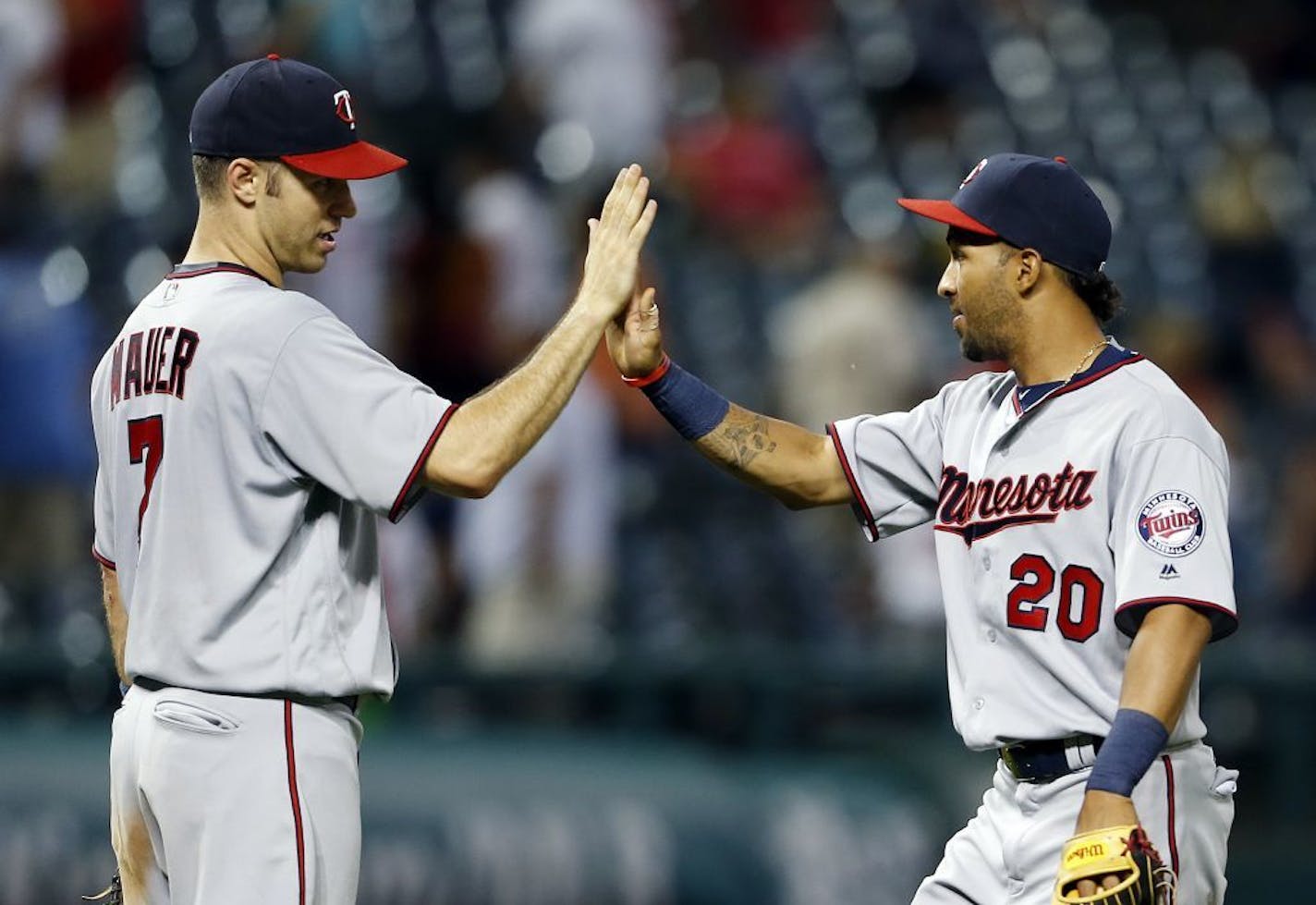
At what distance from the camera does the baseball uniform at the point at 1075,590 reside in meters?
3.93

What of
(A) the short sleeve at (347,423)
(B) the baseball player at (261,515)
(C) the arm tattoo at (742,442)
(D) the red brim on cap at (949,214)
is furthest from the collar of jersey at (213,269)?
(D) the red brim on cap at (949,214)

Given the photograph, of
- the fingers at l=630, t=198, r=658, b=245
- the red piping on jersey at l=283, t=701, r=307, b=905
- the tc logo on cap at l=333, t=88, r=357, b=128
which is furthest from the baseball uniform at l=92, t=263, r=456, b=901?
the fingers at l=630, t=198, r=658, b=245

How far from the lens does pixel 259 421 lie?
389 centimetres

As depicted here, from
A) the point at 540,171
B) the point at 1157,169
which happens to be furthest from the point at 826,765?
the point at 1157,169

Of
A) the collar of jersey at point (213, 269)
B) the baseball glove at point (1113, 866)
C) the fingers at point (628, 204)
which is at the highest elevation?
the fingers at point (628, 204)

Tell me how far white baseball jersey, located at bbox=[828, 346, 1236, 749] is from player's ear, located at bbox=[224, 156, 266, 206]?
139 centimetres

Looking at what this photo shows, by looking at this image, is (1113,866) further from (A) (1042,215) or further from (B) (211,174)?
(B) (211,174)

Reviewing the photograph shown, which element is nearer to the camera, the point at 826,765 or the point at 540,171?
the point at 826,765

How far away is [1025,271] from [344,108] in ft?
4.12

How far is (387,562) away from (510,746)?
100 centimetres

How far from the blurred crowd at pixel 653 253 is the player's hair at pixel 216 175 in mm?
3452

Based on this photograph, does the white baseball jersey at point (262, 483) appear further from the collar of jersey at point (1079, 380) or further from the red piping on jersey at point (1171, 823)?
the red piping on jersey at point (1171, 823)

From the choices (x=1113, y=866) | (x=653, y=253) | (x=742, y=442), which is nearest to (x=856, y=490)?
(x=742, y=442)

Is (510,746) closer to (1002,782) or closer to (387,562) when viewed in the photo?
(387,562)
